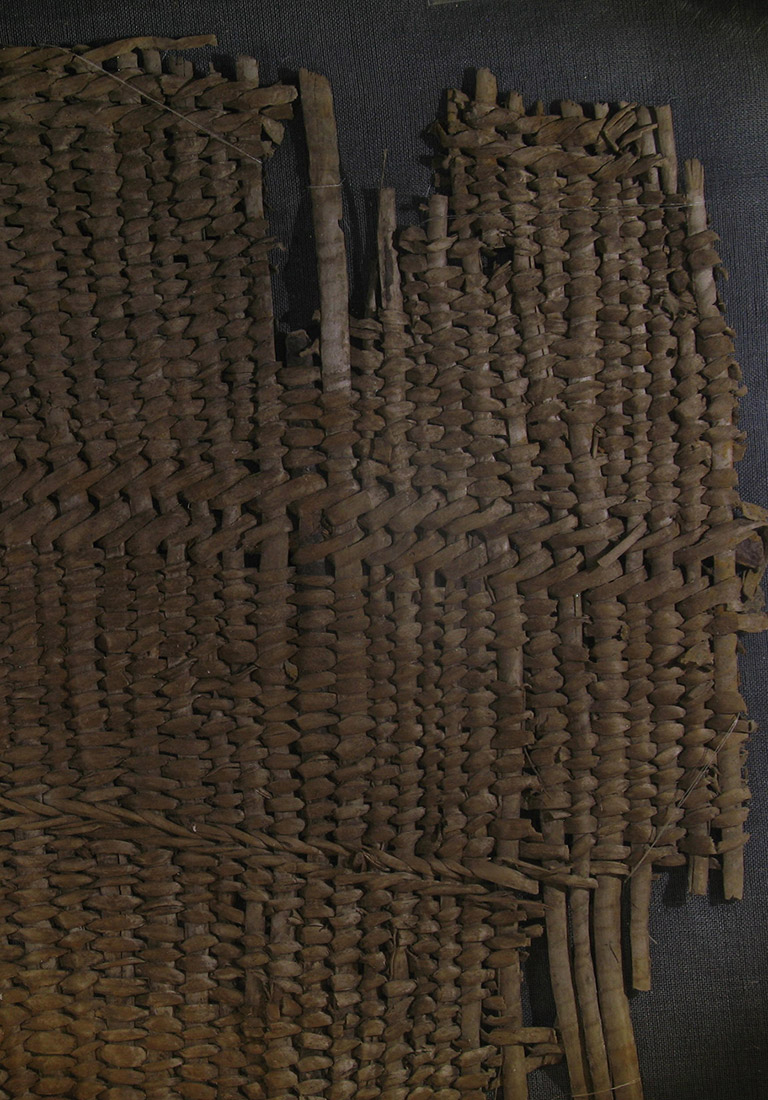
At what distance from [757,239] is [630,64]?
23cm

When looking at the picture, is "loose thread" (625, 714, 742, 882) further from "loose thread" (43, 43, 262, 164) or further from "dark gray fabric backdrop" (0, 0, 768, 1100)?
"loose thread" (43, 43, 262, 164)

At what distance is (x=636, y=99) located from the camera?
0.94 m

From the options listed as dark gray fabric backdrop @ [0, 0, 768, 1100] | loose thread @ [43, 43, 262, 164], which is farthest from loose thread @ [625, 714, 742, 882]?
loose thread @ [43, 43, 262, 164]

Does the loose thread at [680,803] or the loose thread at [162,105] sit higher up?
the loose thread at [162,105]

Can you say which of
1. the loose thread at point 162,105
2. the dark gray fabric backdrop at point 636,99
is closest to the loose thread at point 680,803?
the dark gray fabric backdrop at point 636,99

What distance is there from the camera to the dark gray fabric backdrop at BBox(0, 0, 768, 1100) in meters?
0.93

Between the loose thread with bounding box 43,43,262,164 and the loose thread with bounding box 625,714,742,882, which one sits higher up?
the loose thread with bounding box 43,43,262,164

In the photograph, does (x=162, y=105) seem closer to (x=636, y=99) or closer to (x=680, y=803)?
(x=636, y=99)

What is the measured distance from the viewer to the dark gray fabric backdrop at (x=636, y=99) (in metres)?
0.93

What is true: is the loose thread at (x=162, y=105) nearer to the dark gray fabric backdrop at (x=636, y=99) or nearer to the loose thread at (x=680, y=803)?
the dark gray fabric backdrop at (x=636, y=99)

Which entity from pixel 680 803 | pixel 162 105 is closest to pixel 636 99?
pixel 162 105

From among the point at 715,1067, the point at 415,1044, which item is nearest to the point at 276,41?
the point at 415,1044

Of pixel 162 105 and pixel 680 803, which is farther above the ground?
pixel 162 105

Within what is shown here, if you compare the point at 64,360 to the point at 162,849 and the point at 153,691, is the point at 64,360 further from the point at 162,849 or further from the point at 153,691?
the point at 162,849
